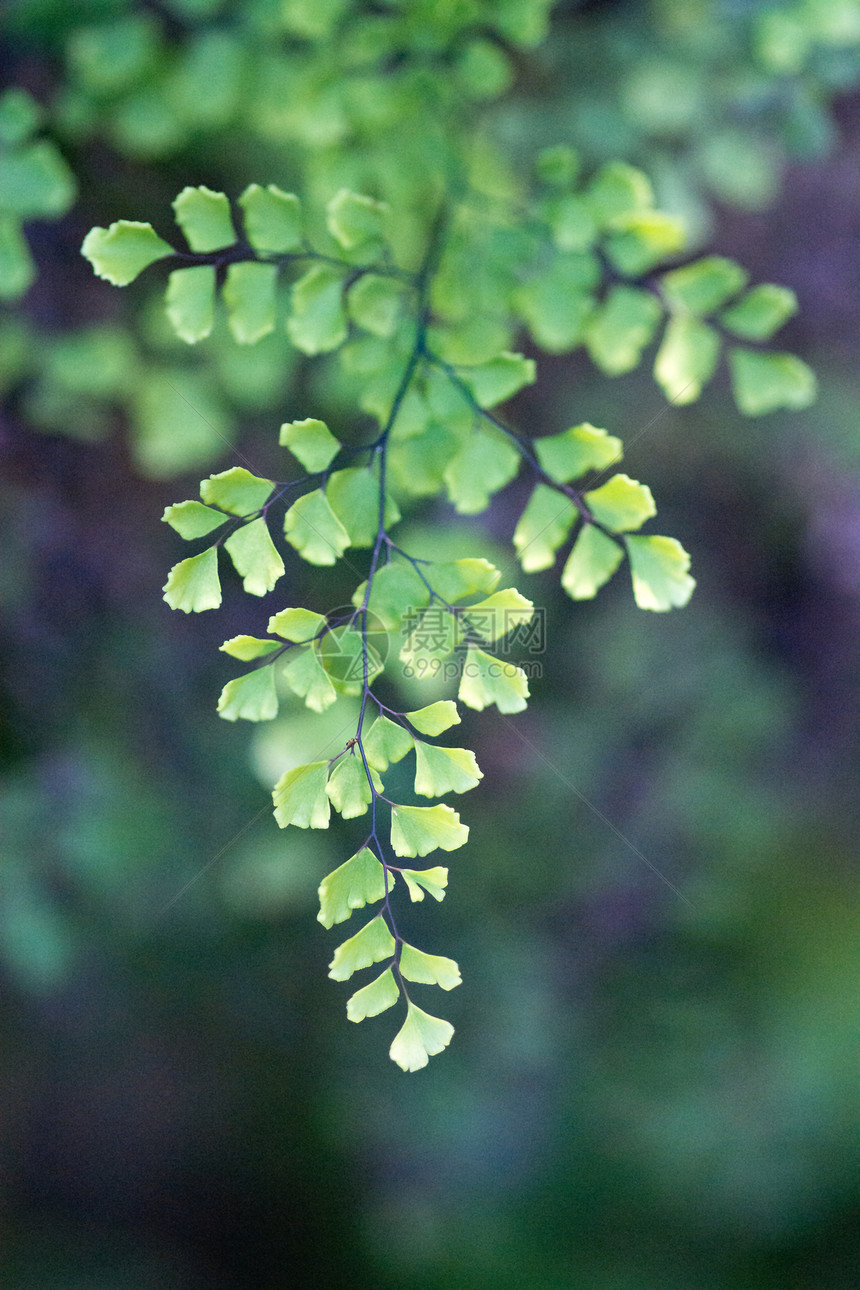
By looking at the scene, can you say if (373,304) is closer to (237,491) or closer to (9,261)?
(237,491)

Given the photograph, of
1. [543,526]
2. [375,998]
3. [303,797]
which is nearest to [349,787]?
[303,797]

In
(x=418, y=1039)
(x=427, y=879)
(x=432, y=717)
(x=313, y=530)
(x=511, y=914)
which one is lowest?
(x=511, y=914)

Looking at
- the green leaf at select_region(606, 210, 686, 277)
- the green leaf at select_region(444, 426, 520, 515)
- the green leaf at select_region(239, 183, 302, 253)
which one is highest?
the green leaf at select_region(606, 210, 686, 277)

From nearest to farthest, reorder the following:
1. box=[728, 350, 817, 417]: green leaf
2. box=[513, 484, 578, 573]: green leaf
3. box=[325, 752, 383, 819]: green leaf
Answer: box=[325, 752, 383, 819]: green leaf < box=[513, 484, 578, 573]: green leaf < box=[728, 350, 817, 417]: green leaf

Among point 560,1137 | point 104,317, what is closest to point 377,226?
point 104,317

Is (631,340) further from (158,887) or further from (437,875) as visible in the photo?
(158,887)

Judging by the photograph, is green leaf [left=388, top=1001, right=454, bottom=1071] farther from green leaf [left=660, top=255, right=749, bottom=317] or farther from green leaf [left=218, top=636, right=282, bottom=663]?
green leaf [left=660, top=255, right=749, bottom=317]

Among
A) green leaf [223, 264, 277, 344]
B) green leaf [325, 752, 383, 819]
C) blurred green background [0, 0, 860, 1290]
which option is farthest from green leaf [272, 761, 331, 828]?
blurred green background [0, 0, 860, 1290]
